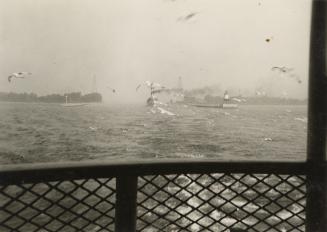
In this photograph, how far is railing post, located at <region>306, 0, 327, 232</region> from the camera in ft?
7.22

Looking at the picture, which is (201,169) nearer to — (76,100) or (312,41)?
(312,41)

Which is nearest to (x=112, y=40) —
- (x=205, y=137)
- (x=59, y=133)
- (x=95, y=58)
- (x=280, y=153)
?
(x=95, y=58)

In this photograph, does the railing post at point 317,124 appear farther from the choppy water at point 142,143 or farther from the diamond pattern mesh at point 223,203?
the choppy water at point 142,143

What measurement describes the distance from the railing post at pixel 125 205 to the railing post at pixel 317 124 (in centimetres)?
105

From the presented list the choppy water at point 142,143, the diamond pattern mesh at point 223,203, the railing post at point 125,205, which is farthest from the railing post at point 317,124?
the choppy water at point 142,143

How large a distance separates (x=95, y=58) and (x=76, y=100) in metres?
21.2

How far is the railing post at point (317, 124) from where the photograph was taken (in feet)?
7.22

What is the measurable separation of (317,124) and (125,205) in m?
1.21

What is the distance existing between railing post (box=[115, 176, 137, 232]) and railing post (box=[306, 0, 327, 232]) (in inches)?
41.3

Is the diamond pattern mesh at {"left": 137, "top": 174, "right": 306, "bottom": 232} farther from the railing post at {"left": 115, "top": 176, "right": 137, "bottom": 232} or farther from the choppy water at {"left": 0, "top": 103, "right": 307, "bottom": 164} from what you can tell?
the choppy water at {"left": 0, "top": 103, "right": 307, "bottom": 164}

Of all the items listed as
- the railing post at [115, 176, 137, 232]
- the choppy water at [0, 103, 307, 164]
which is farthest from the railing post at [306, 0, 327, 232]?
the choppy water at [0, 103, 307, 164]

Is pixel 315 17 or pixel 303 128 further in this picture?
pixel 303 128

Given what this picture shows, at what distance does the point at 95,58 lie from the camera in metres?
114

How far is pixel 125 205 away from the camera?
6.68 feet
